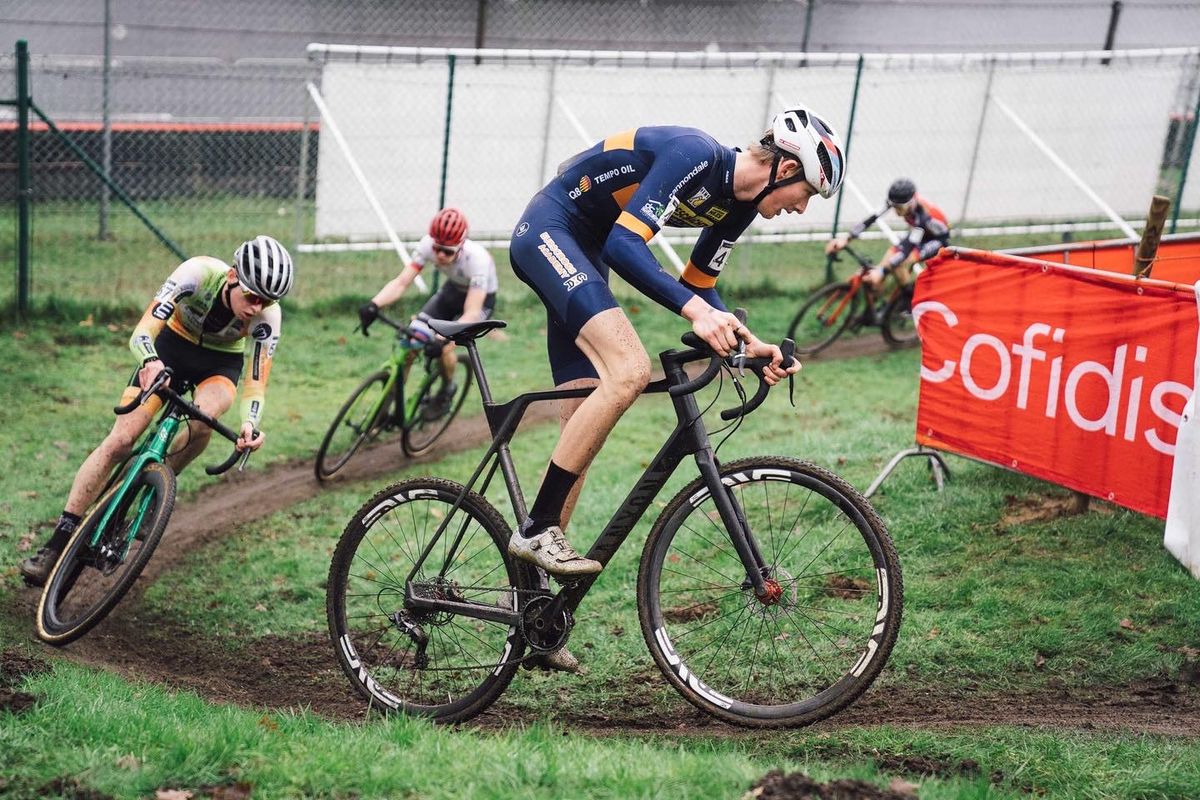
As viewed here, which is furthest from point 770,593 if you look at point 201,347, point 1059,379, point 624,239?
point 201,347

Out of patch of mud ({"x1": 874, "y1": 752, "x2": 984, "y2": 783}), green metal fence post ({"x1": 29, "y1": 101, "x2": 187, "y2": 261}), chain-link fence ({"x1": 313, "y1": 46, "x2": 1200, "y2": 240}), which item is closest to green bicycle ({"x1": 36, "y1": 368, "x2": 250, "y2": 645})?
patch of mud ({"x1": 874, "y1": 752, "x2": 984, "y2": 783})

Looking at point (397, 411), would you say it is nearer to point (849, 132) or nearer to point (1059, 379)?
point (1059, 379)

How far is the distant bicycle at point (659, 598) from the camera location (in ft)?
15.0

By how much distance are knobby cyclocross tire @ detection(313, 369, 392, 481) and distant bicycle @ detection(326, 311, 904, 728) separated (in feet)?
9.89

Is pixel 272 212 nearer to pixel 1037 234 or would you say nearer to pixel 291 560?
pixel 291 560

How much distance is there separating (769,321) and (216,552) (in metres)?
7.79

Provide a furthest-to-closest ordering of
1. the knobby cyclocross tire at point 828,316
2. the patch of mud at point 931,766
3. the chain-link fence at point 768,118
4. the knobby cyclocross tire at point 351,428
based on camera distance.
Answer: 1. the chain-link fence at point 768,118
2. the knobby cyclocross tire at point 828,316
3. the knobby cyclocross tire at point 351,428
4. the patch of mud at point 931,766

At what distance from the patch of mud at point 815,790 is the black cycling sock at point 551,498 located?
135 cm

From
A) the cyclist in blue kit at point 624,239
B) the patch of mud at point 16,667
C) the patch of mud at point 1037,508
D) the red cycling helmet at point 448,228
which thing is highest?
the cyclist in blue kit at point 624,239

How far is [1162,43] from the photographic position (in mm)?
23859

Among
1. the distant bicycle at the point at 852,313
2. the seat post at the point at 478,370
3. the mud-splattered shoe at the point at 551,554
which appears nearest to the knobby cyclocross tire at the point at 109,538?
the seat post at the point at 478,370

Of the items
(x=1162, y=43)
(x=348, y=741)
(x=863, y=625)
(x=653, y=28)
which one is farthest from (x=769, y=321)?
(x=1162, y=43)

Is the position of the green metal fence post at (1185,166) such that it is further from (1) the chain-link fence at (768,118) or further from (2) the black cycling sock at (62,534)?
(2) the black cycling sock at (62,534)

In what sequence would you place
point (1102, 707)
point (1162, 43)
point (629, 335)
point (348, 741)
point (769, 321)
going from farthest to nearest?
point (1162, 43) < point (769, 321) < point (1102, 707) < point (629, 335) < point (348, 741)
